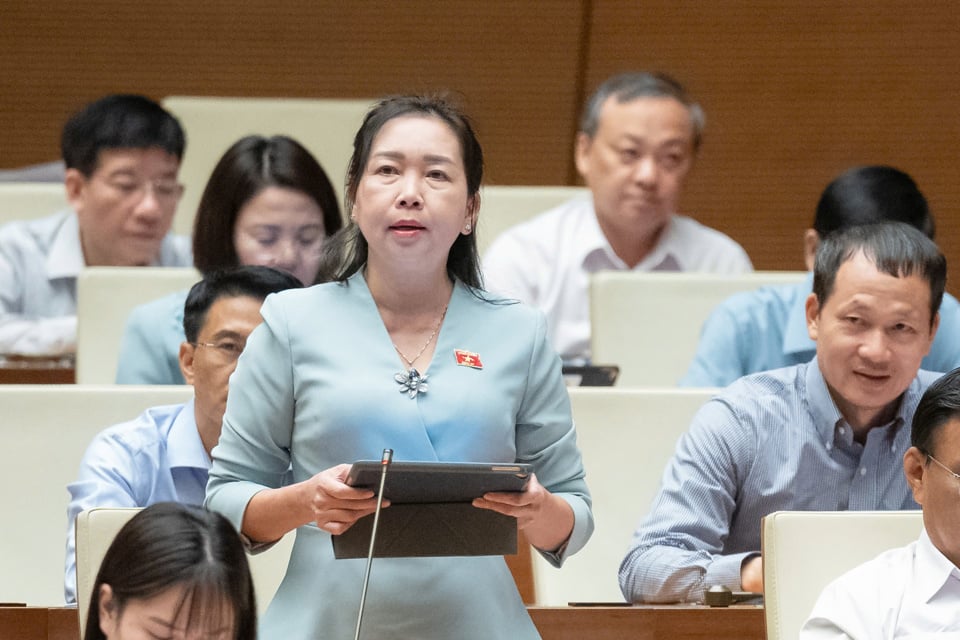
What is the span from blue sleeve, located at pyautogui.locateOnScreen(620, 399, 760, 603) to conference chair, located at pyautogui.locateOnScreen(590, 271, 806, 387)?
0.84m

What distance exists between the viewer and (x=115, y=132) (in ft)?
12.1

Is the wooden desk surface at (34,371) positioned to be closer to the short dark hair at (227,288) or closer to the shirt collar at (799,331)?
the short dark hair at (227,288)

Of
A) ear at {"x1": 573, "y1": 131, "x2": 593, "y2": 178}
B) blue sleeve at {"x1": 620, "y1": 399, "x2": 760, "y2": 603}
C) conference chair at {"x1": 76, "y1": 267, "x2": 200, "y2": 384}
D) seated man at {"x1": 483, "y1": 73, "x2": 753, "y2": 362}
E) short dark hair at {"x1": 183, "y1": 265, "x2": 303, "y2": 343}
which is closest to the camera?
blue sleeve at {"x1": 620, "y1": 399, "x2": 760, "y2": 603}

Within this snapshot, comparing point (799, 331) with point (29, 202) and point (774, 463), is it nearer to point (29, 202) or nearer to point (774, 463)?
point (774, 463)

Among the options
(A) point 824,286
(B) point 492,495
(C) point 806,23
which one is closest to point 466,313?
(B) point 492,495

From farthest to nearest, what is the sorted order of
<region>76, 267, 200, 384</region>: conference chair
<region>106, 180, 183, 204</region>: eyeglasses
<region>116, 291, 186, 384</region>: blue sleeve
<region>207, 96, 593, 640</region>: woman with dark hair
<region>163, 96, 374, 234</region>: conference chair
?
1. <region>163, 96, 374, 234</region>: conference chair
2. <region>106, 180, 183, 204</region>: eyeglasses
3. <region>76, 267, 200, 384</region>: conference chair
4. <region>116, 291, 186, 384</region>: blue sleeve
5. <region>207, 96, 593, 640</region>: woman with dark hair

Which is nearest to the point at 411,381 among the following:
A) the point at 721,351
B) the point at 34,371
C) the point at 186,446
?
the point at 186,446

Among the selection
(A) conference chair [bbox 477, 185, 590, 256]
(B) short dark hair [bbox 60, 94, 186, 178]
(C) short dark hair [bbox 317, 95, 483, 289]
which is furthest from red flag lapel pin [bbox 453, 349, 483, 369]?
(A) conference chair [bbox 477, 185, 590, 256]

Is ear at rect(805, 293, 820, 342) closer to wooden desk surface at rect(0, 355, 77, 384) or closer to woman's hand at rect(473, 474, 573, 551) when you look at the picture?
woman's hand at rect(473, 474, 573, 551)

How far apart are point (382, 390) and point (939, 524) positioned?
0.69 meters

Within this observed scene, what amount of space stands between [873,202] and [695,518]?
1.04m

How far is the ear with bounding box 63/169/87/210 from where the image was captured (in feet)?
12.1

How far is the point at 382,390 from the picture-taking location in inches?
66.8

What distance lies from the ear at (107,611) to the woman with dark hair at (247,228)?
4.83 ft
